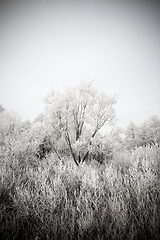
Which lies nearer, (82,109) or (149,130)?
(82,109)

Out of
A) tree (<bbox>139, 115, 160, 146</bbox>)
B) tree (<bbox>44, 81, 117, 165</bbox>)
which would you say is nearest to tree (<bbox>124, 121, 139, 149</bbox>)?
tree (<bbox>139, 115, 160, 146</bbox>)

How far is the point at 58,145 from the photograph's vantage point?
420 inches

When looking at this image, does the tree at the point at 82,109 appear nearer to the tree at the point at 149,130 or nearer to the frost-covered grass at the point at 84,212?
the frost-covered grass at the point at 84,212

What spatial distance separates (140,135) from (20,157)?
2128 cm

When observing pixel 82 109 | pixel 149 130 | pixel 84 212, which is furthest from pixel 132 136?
pixel 84 212

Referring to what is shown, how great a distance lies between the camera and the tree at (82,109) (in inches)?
325

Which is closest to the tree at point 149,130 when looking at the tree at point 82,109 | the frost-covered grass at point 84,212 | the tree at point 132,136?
the tree at point 132,136

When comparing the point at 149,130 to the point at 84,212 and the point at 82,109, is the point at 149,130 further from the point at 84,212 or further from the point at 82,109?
the point at 84,212

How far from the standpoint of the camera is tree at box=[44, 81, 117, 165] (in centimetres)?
825

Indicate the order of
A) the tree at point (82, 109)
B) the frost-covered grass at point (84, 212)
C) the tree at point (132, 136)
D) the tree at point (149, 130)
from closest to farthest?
the frost-covered grass at point (84, 212) < the tree at point (82, 109) < the tree at point (149, 130) < the tree at point (132, 136)

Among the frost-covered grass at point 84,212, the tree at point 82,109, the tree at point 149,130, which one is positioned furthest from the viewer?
the tree at point 149,130

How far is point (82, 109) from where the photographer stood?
29.6 ft

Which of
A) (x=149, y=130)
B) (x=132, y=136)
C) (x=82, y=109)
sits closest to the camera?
(x=82, y=109)

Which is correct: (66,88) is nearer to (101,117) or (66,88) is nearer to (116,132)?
(101,117)
